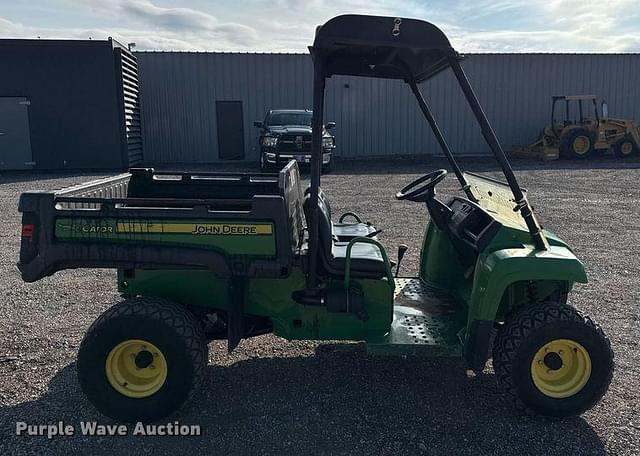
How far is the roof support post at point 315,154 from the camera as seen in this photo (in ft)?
9.43

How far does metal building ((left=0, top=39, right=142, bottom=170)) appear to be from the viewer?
1517 centimetres

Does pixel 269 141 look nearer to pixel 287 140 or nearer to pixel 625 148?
pixel 287 140

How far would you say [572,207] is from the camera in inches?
380

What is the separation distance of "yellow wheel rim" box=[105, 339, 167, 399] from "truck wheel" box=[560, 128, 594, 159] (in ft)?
58.4

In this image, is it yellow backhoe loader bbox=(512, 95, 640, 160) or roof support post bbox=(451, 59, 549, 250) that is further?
yellow backhoe loader bbox=(512, 95, 640, 160)

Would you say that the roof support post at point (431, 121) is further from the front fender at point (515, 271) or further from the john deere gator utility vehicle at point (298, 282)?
the front fender at point (515, 271)

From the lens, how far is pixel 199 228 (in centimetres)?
288

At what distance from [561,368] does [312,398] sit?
4.73 ft

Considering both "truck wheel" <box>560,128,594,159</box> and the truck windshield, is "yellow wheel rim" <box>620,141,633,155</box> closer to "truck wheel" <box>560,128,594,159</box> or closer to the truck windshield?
"truck wheel" <box>560,128,594,159</box>

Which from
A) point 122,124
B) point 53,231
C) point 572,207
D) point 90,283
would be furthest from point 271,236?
point 122,124

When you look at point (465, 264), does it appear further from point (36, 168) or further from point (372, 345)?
point (36, 168)

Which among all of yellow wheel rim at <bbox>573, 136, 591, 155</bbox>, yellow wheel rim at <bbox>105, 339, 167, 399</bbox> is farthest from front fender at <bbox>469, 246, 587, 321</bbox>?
yellow wheel rim at <bbox>573, 136, 591, 155</bbox>

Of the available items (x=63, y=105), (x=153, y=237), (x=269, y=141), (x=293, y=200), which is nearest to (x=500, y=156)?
(x=293, y=200)

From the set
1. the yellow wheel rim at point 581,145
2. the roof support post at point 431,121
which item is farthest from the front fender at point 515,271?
the yellow wheel rim at point 581,145
